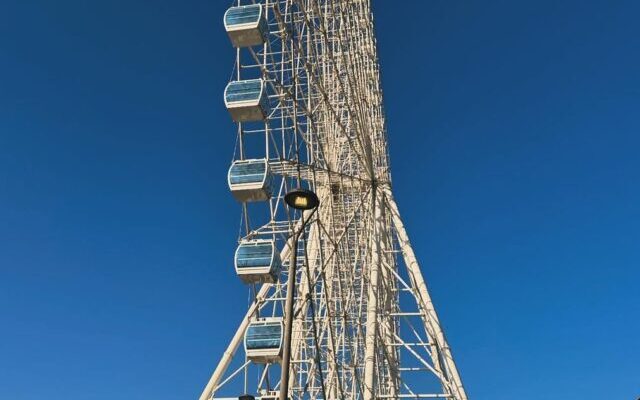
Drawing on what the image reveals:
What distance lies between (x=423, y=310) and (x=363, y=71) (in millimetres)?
10268

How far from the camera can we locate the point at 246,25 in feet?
54.4

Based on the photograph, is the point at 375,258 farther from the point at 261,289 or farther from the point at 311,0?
the point at 311,0

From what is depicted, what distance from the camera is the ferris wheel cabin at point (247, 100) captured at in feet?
53.9

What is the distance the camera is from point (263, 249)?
53.1 ft

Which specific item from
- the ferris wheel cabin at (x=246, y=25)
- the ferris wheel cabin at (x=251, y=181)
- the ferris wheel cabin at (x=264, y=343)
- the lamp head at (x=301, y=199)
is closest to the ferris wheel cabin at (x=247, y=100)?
the ferris wheel cabin at (x=246, y=25)

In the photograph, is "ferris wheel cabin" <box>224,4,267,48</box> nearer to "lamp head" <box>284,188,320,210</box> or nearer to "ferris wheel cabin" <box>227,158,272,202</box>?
"ferris wheel cabin" <box>227,158,272,202</box>

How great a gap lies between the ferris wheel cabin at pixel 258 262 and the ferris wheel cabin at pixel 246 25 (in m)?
5.10

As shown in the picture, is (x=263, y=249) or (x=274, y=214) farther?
(x=274, y=214)

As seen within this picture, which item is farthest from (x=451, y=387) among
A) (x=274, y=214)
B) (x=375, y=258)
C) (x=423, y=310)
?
(x=274, y=214)

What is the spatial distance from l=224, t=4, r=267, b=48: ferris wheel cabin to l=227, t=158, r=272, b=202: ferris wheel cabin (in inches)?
120

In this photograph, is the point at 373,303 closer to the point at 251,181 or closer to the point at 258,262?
the point at 258,262

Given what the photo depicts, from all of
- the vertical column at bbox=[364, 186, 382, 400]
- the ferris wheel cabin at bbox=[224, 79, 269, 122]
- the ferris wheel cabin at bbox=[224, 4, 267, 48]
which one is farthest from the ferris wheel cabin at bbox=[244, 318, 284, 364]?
the ferris wheel cabin at bbox=[224, 4, 267, 48]

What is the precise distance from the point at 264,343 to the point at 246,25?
7747mm

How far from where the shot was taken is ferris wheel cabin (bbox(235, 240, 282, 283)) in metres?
16.0
